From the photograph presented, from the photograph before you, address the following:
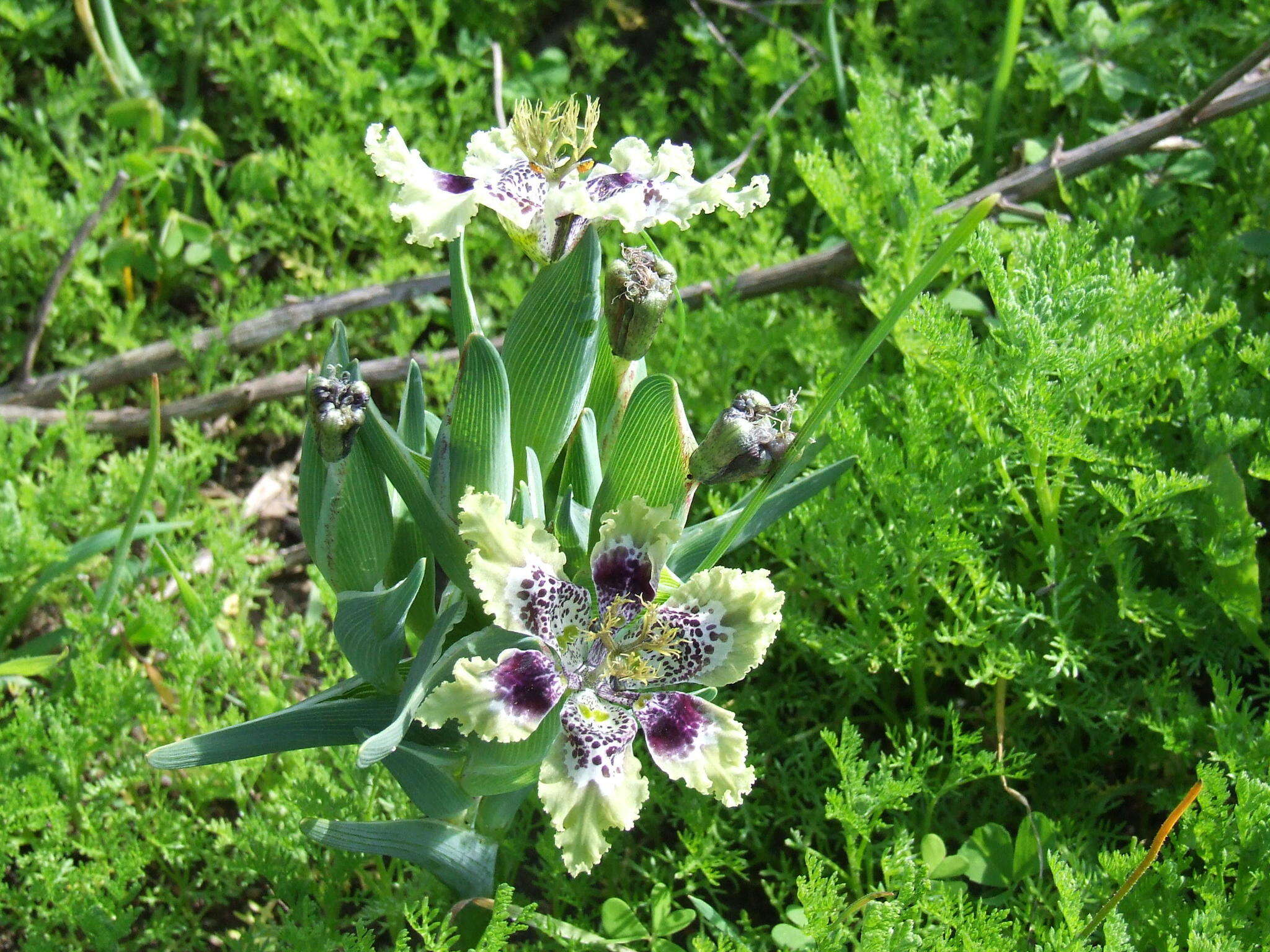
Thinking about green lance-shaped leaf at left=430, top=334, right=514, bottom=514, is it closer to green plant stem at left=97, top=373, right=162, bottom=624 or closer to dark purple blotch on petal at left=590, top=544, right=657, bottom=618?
dark purple blotch on petal at left=590, top=544, right=657, bottom=618

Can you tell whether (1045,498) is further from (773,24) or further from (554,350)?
(773,24)

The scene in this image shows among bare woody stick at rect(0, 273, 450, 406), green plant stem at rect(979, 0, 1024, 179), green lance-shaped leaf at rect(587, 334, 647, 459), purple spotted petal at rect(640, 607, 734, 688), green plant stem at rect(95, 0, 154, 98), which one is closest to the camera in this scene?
purple spotted petal at rect(640, 607, 734, 688)

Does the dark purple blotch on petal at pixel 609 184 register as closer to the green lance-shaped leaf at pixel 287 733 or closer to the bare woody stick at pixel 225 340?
the green lance-shaped leaf at pixel 287 733

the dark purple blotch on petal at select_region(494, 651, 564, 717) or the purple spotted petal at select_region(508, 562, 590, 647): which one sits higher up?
the purple spotted petal at select_region(508, 562, 590, 647)

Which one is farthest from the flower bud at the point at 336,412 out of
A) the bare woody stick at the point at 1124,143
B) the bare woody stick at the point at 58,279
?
the bare woody stick at the point at 1124,143

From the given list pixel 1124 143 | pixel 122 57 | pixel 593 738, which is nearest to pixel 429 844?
pixel 593 738

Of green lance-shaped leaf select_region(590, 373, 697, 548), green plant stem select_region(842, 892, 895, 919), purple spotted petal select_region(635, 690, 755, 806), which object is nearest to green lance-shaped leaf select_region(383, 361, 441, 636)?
green lance-shaped leaf select_region(590, 373, 697, 548)
